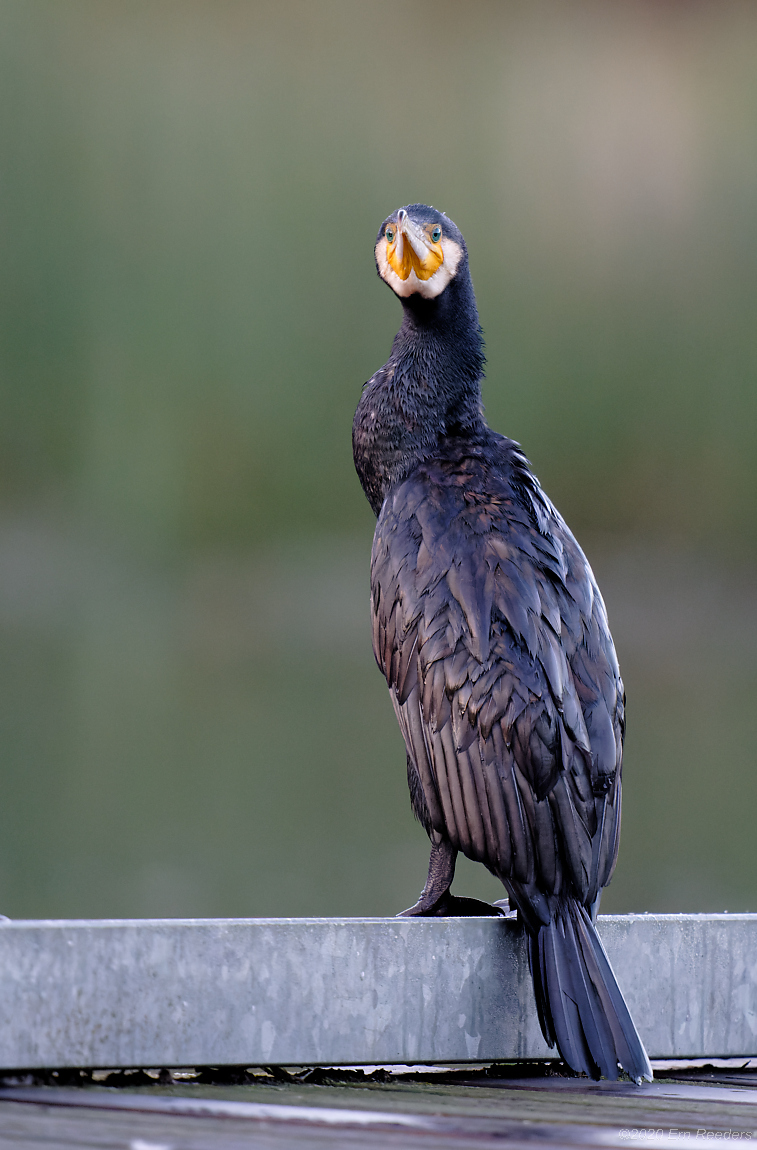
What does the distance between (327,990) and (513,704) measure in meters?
0.61

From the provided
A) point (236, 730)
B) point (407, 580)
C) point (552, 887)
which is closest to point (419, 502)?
point (407, 580)

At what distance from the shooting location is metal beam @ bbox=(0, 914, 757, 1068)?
6.00ft

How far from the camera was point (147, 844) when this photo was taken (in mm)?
7156

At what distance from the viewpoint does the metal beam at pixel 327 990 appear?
6.00 feet

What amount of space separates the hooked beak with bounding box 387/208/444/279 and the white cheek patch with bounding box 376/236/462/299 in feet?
0.04

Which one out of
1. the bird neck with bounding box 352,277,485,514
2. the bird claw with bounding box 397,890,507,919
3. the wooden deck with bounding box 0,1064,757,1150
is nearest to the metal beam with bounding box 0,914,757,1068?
the wooden deck with bounding box 0,1064,757,1150

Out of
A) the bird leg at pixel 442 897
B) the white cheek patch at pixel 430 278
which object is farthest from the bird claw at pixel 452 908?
the white cheek patch at pixel 430 278

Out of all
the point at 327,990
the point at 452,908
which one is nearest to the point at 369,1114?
the point at 327,990

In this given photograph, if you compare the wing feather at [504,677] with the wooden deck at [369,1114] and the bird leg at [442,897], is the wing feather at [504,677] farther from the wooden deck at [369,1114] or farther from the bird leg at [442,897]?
the wooden deck at [369,1114]

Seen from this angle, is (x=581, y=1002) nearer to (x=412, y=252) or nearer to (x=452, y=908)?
(x=452, y=908)

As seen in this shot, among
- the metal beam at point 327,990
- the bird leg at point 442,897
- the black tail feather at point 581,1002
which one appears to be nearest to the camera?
the metal beam at point 327,990

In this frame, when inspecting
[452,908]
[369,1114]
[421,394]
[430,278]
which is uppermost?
[430,278]

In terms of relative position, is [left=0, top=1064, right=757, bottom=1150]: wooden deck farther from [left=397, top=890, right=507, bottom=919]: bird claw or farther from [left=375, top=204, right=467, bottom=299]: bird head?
[left=375, top=204, right=467, bottom=299]: bird head

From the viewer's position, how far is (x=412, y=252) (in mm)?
3072
